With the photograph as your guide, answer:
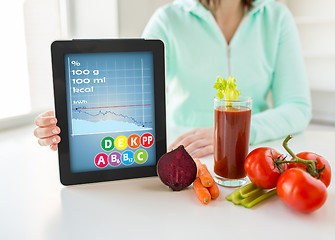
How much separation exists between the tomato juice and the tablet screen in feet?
0.58

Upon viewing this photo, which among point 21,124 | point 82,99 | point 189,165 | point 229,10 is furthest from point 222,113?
point 21,124

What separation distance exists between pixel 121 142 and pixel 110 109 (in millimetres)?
92

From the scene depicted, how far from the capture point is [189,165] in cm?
85

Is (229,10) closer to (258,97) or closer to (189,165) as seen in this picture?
(258,97)

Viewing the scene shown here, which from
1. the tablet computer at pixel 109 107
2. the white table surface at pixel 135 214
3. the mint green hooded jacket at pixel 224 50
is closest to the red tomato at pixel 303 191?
the white table surface at pixel 135 214

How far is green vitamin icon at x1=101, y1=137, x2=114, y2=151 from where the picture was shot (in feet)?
2.98

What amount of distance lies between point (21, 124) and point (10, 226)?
1.20 meters

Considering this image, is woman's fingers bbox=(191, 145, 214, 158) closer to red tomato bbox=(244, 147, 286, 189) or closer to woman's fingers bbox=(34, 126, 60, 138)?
red tomato bbox=(244, 147, 286, 189)

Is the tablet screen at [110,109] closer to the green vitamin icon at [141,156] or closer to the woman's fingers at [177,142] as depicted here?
the green vitamin icon at [141,156]

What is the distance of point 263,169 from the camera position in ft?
2.65

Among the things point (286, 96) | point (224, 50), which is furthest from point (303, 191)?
point (224, 50)

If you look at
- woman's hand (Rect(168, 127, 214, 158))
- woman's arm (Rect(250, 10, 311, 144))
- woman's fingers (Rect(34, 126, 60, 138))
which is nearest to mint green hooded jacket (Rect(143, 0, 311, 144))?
woman's arm (Rect(250, 10, 311, 144))

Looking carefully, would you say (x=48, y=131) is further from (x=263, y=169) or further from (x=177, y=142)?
(x=263, y=169)

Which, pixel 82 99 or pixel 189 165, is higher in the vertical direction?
pixel 82 99
